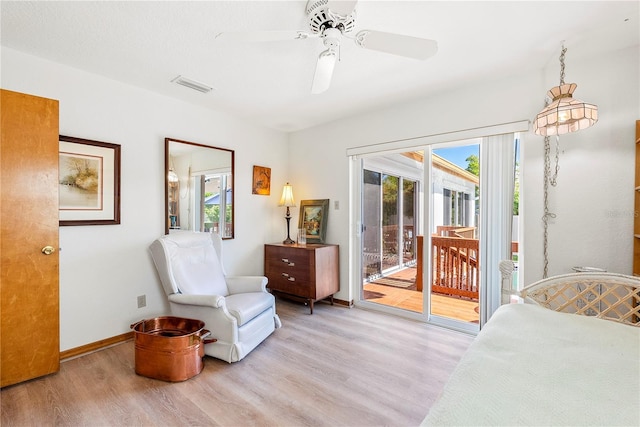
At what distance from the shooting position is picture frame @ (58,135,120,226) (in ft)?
7.57

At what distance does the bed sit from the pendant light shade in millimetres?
1227

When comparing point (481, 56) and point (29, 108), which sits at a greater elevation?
point (481, 56)

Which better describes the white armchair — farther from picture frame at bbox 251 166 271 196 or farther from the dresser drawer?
picture frame at bbox 251 166 271 196

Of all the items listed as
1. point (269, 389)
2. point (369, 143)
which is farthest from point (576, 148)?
point (269, 389)

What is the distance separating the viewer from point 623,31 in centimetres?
188

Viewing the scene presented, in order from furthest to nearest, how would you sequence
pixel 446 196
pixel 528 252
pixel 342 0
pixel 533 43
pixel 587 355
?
pixel 446 196 < pixel 528 252 < pixel 533 43 < pixel 342 0 < pixel 587 355

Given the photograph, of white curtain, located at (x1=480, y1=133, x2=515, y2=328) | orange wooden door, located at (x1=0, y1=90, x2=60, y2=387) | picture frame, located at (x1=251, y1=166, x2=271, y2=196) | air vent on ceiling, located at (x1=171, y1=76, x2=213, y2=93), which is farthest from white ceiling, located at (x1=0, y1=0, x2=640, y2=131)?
picture frame, located at (x1=251, y1=166, x2=271, y2=196)

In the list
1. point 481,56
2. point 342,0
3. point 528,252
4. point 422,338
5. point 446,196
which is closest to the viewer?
point 342,0

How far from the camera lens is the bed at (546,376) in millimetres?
757

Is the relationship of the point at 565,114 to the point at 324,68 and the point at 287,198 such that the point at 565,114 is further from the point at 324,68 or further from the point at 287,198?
the point at 287,198

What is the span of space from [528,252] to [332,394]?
2.03 metres

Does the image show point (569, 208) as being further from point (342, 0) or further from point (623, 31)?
point (342, 0)

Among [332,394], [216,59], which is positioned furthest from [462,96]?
[332,394]

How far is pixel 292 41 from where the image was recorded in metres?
1.99
